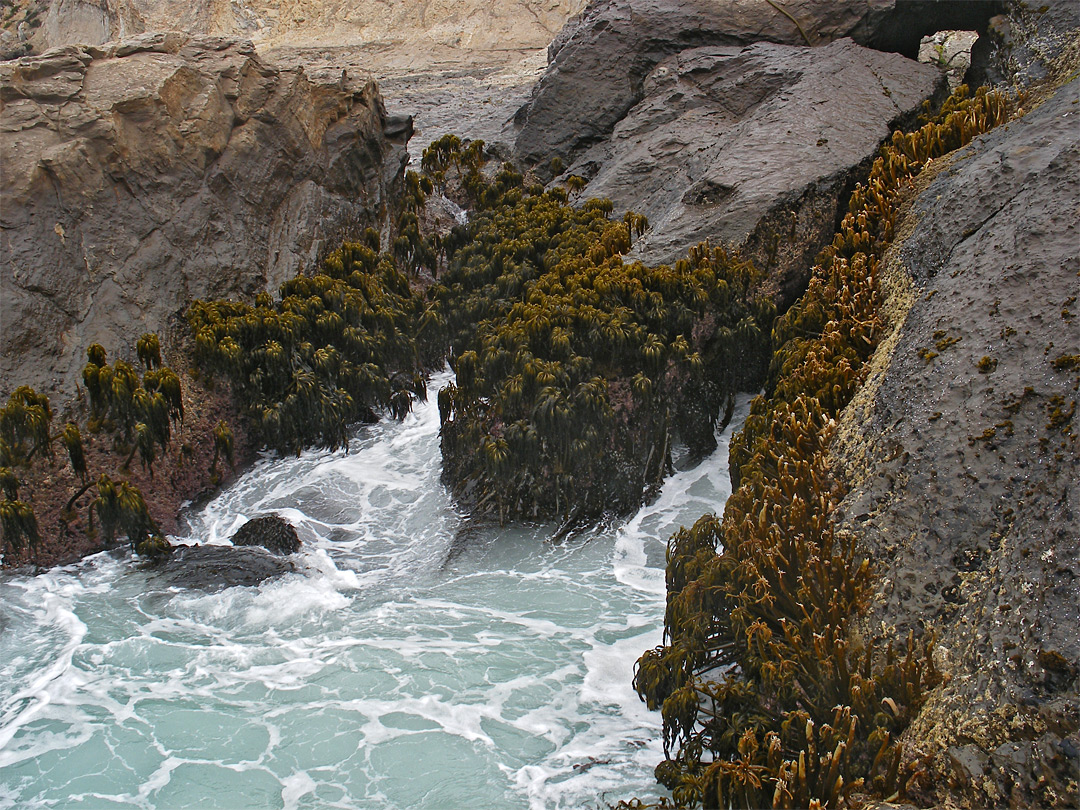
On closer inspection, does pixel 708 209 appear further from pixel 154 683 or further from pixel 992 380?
pixel 154 683

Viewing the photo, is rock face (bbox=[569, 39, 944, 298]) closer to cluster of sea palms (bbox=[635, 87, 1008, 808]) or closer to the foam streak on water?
cluster of sea palms (bbox=[635, 87, 1008, 808])

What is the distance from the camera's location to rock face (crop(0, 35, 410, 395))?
11.7 meters

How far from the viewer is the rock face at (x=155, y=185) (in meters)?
11.7

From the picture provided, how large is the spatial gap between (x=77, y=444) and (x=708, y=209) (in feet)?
30.5

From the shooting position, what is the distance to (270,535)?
396 inches

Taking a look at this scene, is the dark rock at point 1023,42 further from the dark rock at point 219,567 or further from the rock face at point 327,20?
the rock face at point 327,20

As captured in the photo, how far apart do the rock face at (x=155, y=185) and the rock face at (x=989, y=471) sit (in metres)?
9.98

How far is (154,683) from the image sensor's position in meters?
7.71

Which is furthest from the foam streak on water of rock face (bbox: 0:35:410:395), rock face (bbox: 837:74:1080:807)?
rock face (bbox: 0:35:410:395)

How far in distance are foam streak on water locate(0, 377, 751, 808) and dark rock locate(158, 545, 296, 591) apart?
0.17 metres

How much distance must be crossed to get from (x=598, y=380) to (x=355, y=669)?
174 inches

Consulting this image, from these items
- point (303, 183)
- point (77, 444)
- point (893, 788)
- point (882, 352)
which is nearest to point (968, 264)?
point (882, 352)

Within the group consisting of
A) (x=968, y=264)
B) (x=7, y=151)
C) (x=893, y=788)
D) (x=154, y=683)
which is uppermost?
(x=7, y=151)

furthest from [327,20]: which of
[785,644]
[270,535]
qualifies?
[785,644]
